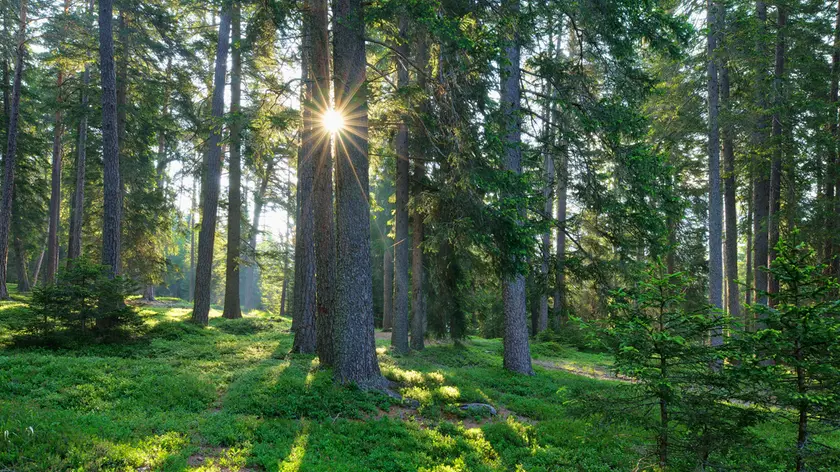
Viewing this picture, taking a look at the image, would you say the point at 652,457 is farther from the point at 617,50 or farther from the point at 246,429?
the point at 617,50

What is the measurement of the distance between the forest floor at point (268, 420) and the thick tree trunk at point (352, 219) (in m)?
0.66

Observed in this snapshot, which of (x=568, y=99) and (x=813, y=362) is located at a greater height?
(x=568, y=99)

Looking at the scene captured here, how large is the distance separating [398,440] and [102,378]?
5.33 m

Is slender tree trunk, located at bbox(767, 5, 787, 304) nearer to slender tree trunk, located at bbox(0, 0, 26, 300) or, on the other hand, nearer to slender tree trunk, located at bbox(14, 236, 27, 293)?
slender tree trunk, located at bbox(0, 0, 26, 300)

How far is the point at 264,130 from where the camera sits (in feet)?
32.1

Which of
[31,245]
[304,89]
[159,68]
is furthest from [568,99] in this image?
[31,245]

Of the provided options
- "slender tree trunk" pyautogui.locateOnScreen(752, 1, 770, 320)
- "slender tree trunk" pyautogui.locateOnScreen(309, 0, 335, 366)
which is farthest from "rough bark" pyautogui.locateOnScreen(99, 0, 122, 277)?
"slender tree trunk" pyautogui.locateOnScreen(752, 1, 770, 320)

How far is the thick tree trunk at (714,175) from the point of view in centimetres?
1340

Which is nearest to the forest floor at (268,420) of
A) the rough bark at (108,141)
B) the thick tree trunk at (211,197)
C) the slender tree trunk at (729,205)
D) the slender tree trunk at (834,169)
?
the rough bark at (108,141)

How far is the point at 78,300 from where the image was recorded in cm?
998

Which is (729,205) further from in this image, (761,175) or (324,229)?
(324,229)

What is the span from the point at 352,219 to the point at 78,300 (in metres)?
6.94

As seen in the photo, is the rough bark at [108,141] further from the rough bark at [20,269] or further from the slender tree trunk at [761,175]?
the slender tree trunk at [761,175]

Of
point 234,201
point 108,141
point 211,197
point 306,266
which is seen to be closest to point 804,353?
point 306,266
